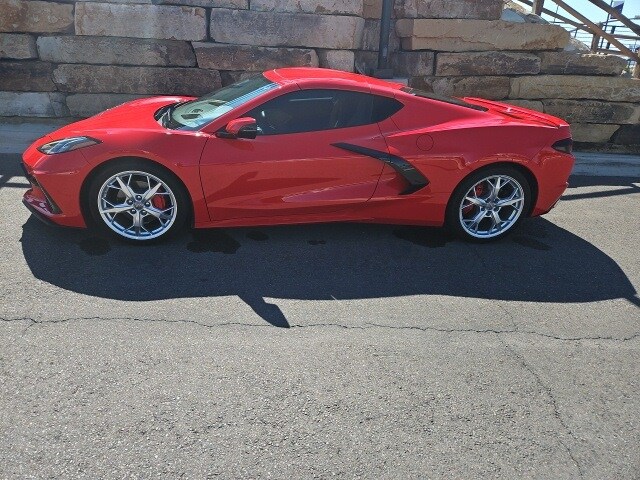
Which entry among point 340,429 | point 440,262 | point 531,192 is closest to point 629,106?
point 531,192

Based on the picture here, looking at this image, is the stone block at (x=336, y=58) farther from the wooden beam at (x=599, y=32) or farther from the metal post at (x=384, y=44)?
the wooden beam at (x=599, y=32)

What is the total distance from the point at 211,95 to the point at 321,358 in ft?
9.49

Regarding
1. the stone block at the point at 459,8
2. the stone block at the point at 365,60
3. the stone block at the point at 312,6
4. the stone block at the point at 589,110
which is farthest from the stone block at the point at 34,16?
the stone block at the point at 589,110

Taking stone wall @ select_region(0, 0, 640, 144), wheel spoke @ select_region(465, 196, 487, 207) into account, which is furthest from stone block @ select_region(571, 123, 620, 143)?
wheel spoke @ select_region(465, 196, 487, 207)

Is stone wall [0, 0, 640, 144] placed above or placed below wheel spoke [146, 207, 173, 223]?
above

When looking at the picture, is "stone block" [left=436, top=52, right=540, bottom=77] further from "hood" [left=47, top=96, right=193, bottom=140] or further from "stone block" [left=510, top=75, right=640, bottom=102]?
"hood" [left=47, top=96, right=193, bottom=140]

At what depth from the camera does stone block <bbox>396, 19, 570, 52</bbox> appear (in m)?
7.95

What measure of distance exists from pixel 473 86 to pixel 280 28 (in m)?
2.85

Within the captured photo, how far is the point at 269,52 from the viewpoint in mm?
7613

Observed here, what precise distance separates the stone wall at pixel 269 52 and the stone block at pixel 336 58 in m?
0.01

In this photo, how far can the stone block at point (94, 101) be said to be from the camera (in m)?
7.67

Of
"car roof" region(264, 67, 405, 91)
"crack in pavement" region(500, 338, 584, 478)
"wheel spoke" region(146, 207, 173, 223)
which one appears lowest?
"crack in pavement" region(500, 338, 584, 478)

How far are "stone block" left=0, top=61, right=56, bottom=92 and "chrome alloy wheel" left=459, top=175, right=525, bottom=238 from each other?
19.3 feet

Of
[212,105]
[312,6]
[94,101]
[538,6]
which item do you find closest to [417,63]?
[312,6]
